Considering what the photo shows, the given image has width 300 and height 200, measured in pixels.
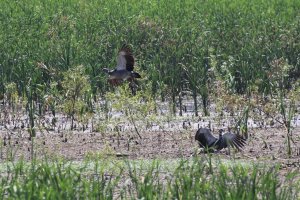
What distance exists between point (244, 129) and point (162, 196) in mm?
3377

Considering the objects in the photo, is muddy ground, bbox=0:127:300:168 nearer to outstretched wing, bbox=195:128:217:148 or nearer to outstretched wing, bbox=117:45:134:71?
outstretched wing, bbox=195:128:217:148

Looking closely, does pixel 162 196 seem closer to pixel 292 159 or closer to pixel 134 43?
pixel 292 159

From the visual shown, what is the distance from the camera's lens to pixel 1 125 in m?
10.7

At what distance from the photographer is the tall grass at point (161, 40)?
1245 centimetres

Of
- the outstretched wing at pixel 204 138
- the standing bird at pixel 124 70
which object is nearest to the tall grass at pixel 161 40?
the standing bird at pixel 124 70

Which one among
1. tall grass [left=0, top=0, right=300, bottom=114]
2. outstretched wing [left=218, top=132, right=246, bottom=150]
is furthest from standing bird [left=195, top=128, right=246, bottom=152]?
tall grass [left=0, top=0, right=300, bottom=114]

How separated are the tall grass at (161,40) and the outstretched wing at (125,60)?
0.85m

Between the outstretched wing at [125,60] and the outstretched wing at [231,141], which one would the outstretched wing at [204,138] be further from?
the outstretched wing at [125,60]

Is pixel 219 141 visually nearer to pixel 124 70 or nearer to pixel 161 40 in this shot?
pixel 124 70

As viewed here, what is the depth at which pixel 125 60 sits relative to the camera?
1077cm

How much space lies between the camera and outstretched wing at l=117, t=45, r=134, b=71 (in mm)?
10711

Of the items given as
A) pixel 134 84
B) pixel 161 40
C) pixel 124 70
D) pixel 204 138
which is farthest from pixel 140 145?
pixel 161 40

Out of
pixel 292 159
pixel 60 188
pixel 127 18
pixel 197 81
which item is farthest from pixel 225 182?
pixel 127 18

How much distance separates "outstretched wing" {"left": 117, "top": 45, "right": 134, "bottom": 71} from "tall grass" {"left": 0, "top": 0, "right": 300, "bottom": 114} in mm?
853
